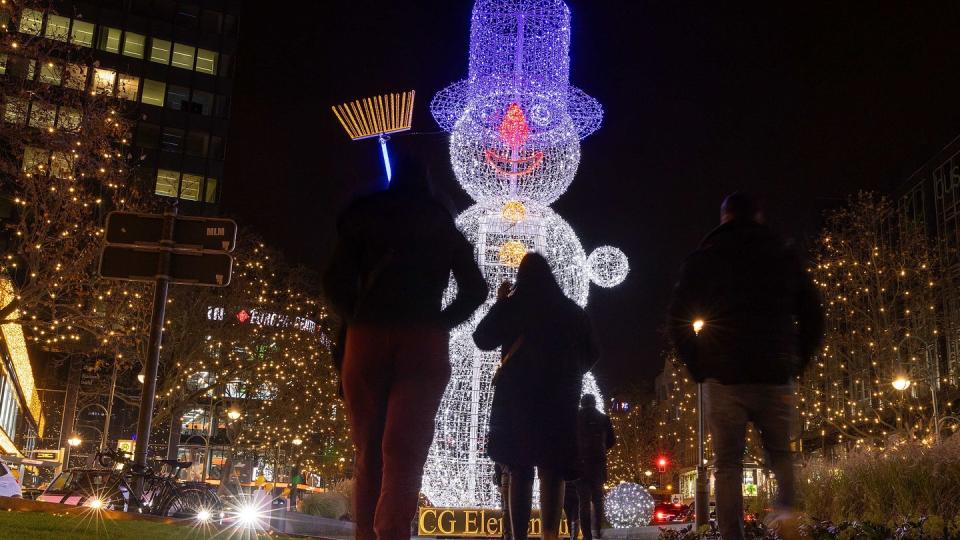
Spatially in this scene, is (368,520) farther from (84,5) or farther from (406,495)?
(84,5)

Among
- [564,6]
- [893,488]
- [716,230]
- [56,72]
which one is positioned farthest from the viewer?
[56,72]

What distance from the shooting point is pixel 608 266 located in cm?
1362

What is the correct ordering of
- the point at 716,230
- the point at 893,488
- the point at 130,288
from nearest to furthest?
1. the point at 716,230
2. the point at 893,488
3. the point at 130,288

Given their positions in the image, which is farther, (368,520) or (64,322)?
(64,322)

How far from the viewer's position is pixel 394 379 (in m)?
3.54

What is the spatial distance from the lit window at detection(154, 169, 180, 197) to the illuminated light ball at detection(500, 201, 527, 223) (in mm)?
48634

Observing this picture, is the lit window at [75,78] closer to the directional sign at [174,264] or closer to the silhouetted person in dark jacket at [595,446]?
the directional sign at [174,264]

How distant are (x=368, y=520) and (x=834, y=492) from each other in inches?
249

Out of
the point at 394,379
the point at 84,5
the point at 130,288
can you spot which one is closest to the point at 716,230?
the point at 394,379

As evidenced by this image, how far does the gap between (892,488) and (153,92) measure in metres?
58.4

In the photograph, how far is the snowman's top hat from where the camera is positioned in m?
13.6

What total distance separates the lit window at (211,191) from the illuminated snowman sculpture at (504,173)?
157 ft

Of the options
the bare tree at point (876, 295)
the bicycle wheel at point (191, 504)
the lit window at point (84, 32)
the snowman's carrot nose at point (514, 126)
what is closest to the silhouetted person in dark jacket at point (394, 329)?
the bicycle wheel at point (191, 504)

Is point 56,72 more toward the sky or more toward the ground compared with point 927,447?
more toward the sky
